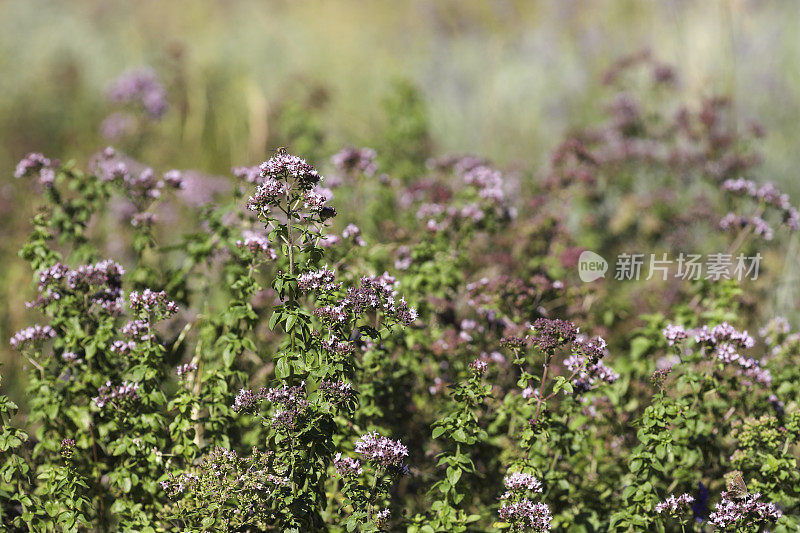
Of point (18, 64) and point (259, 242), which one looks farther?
point (18, 64)

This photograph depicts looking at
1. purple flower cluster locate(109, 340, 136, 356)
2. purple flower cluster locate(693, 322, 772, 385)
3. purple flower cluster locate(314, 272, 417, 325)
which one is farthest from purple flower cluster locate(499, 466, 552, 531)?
purple flower cluster locate(109, 340, 136, 356)

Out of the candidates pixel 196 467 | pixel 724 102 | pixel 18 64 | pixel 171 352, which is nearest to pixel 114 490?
pixel 196 467

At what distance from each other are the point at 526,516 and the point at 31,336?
2.30 metres

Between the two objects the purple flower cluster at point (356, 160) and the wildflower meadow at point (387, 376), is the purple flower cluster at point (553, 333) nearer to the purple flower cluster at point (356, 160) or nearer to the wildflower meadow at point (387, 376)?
the wildflower meadow at point (387, 376)

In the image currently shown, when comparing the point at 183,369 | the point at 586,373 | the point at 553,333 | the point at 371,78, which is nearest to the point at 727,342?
the point at 586,373

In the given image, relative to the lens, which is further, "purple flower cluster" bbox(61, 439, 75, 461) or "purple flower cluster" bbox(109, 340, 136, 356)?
"purple flower cluster" bbox(109, 340, 136, 356)

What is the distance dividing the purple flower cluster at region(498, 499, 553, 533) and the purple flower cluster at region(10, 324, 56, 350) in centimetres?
219

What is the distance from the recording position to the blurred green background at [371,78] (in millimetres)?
7582

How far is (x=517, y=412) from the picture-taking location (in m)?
3.51

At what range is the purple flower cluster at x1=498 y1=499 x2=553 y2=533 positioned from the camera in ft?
9.36

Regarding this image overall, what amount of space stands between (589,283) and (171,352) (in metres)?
2.57

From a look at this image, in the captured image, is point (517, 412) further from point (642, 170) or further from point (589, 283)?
point (642, 170)

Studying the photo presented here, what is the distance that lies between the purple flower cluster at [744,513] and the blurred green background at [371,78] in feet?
13.4
